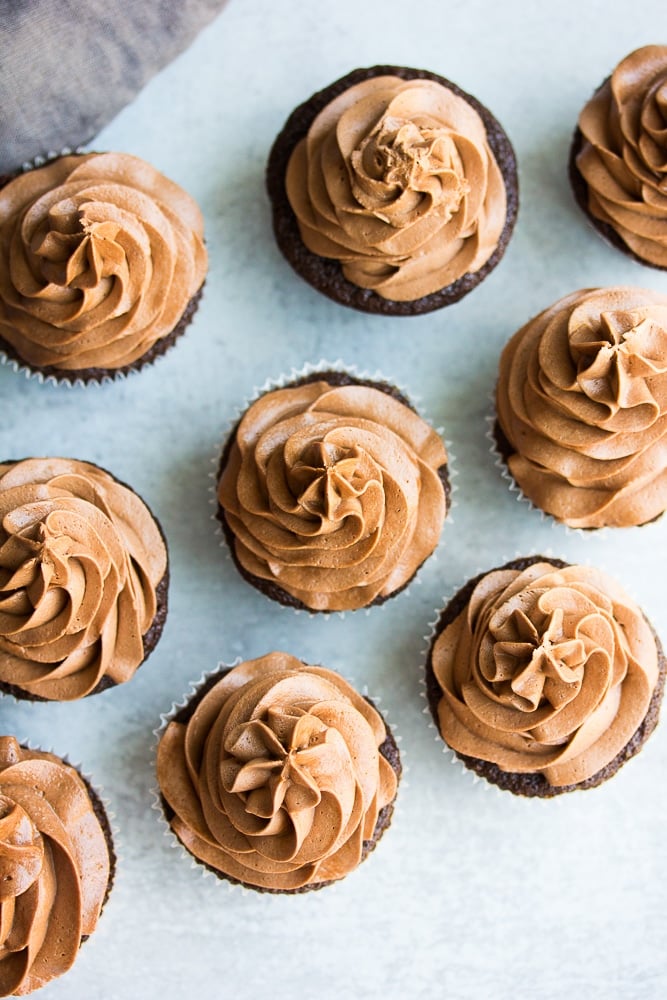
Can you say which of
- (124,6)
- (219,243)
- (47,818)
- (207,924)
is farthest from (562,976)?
(124,6)

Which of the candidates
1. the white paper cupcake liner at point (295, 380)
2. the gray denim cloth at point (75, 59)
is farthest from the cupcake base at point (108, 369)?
the gray denim cloth at point (75, 59)

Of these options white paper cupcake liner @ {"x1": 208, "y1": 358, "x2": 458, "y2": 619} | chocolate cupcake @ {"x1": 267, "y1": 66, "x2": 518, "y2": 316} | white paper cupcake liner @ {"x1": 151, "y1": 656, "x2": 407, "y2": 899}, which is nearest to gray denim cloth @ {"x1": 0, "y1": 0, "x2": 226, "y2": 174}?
chocolate cupcake @ {"x1": 267, "y1": 66, "x2": 518, "y2": 316}

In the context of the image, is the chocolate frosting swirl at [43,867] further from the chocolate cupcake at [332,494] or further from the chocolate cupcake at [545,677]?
the chocolate cupcake at [545,677]

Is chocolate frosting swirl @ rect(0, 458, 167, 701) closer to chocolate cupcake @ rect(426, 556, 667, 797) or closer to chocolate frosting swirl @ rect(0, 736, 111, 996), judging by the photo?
chocolate frosting swirl @ rect(0, 736, 111, 996)

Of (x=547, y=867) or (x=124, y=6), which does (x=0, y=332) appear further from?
(x=547, y=867)

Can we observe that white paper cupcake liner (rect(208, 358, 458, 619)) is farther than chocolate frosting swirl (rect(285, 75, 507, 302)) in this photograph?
Yes

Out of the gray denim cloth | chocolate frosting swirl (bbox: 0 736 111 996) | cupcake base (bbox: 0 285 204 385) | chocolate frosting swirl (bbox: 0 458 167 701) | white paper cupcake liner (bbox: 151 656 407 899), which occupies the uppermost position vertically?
the gray denim cloth

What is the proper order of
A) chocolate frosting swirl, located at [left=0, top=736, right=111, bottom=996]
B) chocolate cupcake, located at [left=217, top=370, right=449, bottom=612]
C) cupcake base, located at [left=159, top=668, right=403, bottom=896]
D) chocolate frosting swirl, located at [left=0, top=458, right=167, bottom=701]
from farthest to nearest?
cupcake base, located at [left=159, top=668, right=403, bottom=896] → chocolate cupcake, located at [left=217, top=370, right=449, bottom=612] → chocolate frosting swirl, located at [left=0, top=458, right=167, bottom=701] → chocolate frosting swirl, located at [left=0, top=736, right=111, bottom=996]
